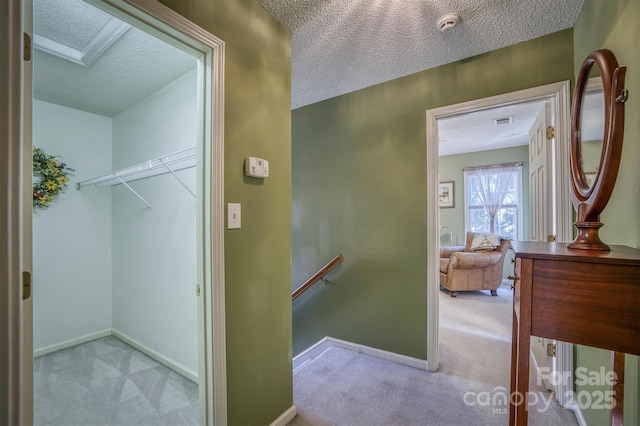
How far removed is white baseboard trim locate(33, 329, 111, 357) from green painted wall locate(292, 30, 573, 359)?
6.86 ft

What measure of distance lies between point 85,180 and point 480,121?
15.9 feet

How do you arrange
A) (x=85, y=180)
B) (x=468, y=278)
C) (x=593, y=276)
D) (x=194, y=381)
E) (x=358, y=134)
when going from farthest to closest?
(x=468, y=278) < (x=85, y=180) < (x=358, y=134) < (x=194, y=381) < (x=593, y=276)

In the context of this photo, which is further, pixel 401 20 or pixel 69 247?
pixel 69 247

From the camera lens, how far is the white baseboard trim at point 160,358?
2178mm

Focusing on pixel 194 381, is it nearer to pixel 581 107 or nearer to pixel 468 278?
pixel 581 107

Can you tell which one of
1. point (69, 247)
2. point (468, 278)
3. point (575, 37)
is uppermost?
point (575, 37)

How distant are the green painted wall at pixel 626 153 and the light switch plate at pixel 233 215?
5.26ft

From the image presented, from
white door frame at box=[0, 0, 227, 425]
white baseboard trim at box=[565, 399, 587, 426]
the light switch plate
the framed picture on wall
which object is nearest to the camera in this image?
white door frame at box=[0, 0, 227, 425]

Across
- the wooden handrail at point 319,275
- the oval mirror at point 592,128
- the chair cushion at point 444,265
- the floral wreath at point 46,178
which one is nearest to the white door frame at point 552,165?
the oval mirror at point 592,128

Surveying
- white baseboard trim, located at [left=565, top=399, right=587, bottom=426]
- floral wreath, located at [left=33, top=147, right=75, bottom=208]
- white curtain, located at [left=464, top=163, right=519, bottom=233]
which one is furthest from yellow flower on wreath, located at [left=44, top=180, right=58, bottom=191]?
white curtain, located at [left=464, top=163, right=519, bottom=233]

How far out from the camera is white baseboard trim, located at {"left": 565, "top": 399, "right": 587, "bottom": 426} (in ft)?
5.14

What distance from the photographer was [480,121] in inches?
151

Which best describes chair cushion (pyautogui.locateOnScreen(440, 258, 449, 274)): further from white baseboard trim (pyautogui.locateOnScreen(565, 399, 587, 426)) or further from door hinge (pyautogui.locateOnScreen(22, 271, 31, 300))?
door hinge (pyautogui.locateOnScreen(22, 271, 31, 300))

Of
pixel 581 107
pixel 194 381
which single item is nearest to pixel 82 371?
pixel 194 381
